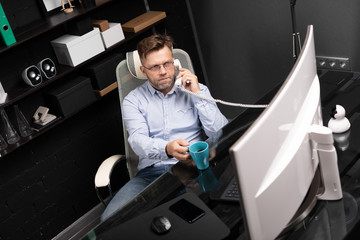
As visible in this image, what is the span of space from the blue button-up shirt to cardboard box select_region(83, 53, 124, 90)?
1.79ft

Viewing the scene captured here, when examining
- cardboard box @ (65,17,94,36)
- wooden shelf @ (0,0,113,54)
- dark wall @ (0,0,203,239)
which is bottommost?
dark wall @ (0,0,203,239)

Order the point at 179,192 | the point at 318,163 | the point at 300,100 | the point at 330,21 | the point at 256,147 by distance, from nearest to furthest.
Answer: the point at 256,147
the point at 300,100
the point at 318,163
the point at 179,192
the point at 330,21

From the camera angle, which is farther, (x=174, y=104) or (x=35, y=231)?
(x=35, y=231)

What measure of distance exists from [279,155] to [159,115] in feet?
4.49

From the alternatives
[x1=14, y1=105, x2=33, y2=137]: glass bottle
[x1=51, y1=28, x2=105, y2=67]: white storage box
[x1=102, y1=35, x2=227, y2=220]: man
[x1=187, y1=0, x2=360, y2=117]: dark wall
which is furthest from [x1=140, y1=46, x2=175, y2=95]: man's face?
[x1=187, y1=0, x2=360, y2=117]: dark wall

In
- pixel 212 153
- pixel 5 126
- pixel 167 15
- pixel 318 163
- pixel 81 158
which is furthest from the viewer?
pixel 167 15

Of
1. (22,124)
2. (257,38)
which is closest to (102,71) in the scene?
(22,124)

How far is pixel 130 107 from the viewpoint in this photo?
8.48 feet

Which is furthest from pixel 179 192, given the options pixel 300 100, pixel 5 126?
pixel 5 126

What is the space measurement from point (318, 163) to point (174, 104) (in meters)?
1.11

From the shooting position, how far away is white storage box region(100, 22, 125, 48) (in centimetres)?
313

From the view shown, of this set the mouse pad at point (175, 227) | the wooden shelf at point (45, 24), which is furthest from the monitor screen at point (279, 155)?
the wooden shelf at point (45, 24)

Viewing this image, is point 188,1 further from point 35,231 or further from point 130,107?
point 35,231

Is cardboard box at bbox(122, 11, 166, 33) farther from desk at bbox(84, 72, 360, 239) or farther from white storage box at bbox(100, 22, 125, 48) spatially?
desk at bbox(84, 72, 360, 239)
